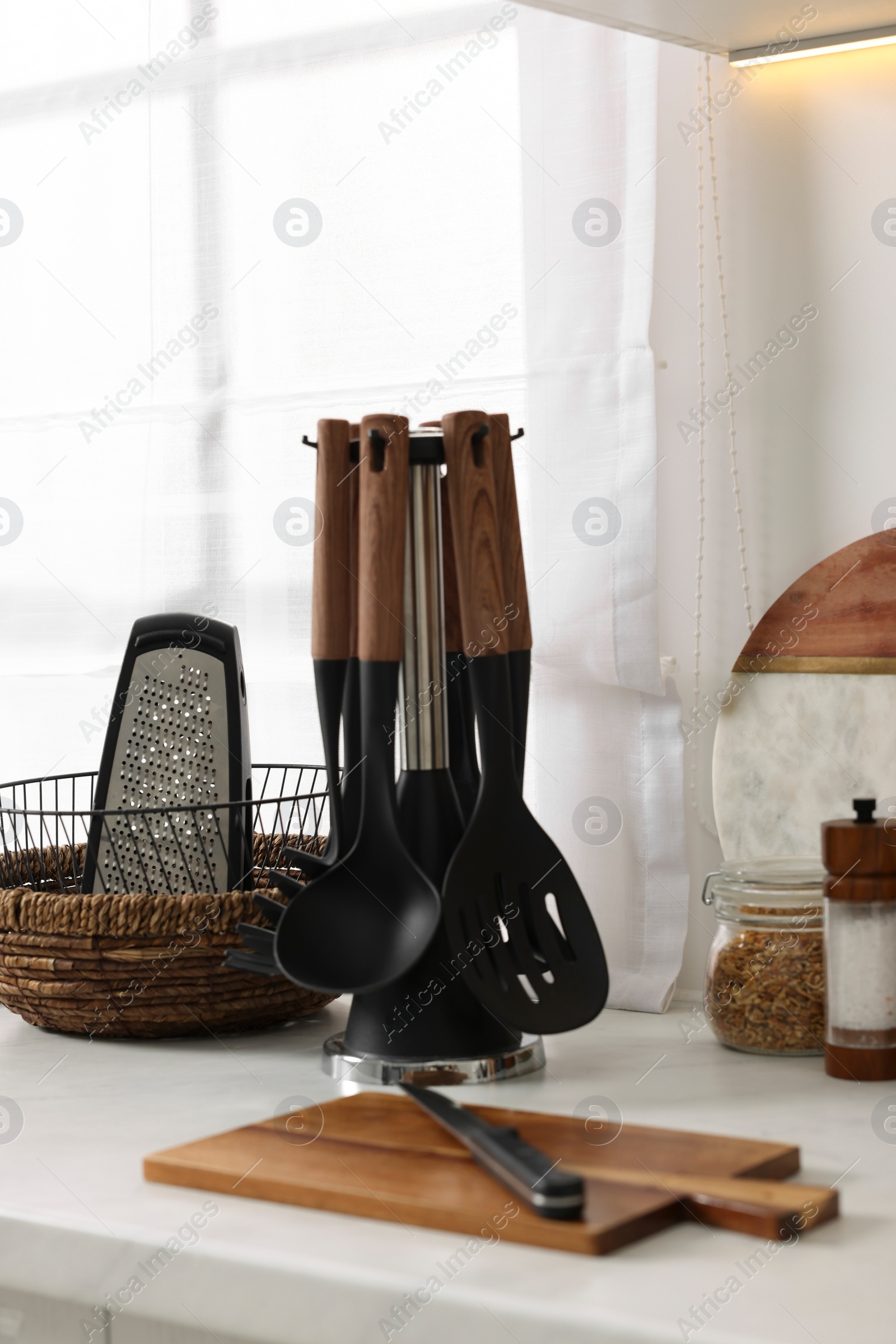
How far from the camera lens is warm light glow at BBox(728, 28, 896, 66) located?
3.20ft

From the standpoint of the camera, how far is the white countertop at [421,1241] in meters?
0.53

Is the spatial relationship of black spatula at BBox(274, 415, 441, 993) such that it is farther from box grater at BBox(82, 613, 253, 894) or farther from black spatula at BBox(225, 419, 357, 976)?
box grater at BBox(82, 613, 253, 894)

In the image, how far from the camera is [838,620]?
100 cm

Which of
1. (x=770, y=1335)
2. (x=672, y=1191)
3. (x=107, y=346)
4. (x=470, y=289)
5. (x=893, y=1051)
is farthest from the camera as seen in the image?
(x=107, y=346)

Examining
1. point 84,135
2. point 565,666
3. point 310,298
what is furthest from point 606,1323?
point 84,135

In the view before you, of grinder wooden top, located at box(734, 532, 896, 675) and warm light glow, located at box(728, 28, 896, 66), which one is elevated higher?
warm light glow, located at box(728, 28, 896, 66)

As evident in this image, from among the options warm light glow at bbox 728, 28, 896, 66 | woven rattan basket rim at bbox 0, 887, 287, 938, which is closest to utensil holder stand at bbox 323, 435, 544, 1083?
woven rattan basket rim at bbox 0, 887, 287, 938

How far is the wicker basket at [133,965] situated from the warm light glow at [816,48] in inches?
26.6

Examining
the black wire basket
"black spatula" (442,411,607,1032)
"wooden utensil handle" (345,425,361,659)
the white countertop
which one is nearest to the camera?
the white countertop

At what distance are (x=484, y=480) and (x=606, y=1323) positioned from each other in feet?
1.69

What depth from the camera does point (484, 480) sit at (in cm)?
89

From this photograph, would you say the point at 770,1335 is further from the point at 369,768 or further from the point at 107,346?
the point at 107,346

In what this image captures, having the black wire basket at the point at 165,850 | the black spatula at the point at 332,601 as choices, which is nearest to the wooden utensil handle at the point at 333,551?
the black spatula at the point at 332,601

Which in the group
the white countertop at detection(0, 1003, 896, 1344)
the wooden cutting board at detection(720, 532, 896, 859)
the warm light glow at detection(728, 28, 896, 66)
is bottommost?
the white countertop at detection(0, 1003, 896, 1344)
